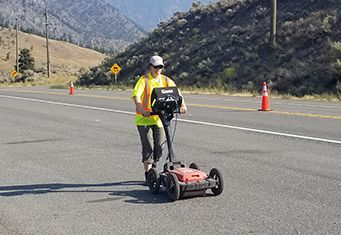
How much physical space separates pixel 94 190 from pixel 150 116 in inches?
49.5

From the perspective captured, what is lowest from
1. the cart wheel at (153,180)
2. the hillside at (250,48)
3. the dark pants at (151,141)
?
the cart wheel at (153,180)

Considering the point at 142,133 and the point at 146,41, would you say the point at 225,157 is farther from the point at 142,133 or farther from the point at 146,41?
the point at 146,41

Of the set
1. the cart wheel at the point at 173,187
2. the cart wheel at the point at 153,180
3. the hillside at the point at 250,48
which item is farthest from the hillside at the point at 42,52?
the cart wheel at the point at 173,187

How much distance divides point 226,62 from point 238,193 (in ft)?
102

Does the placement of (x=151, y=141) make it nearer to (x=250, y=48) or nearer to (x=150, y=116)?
(x=150, y=116)

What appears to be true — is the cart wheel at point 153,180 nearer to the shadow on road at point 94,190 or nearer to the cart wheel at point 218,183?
the shadow on road at point 94,190

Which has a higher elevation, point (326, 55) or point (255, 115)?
point (326, 55)

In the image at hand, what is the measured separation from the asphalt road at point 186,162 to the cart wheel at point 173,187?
0.31 ft

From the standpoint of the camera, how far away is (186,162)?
9516 mm

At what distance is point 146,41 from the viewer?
5459 cm

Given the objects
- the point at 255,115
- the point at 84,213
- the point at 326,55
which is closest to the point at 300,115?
the point at 255,115

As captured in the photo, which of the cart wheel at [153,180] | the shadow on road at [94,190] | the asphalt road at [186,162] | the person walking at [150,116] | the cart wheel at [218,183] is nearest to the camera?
the asphalt road at [186,162]

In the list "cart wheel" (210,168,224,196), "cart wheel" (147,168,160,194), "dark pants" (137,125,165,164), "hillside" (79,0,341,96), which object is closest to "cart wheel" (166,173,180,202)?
"cart wheel" (147,168,160,194)

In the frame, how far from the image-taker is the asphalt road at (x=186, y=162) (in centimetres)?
609
